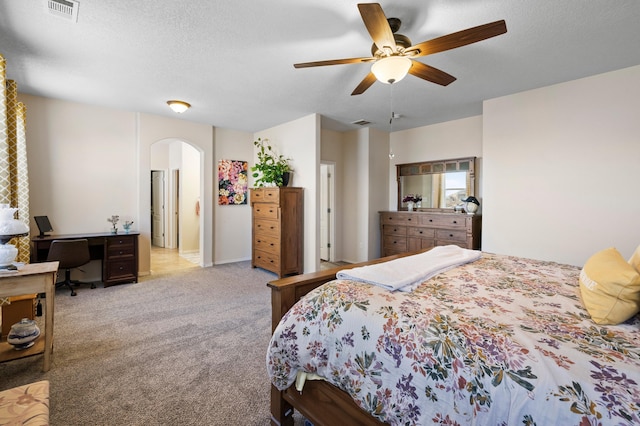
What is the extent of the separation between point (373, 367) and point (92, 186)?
16.4ft

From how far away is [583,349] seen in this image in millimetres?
980

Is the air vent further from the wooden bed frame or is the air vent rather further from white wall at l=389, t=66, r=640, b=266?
white wall at l=389, t=66, r=640, b=266

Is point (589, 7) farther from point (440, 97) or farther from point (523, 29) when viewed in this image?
point (440, 97)

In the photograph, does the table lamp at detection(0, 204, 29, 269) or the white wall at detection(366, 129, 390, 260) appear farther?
the white wall at detection(366, 129, 390, 260)

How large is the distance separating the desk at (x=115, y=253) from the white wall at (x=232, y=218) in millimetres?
1515

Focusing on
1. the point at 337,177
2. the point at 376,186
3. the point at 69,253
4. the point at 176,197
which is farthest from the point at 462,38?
the point at 176,197

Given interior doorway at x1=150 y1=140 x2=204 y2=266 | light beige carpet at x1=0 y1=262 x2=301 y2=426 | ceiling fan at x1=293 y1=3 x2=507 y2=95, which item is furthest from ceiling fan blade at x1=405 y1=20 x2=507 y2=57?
interior doorway at x1=150 y1=140 x2=204 y2=266

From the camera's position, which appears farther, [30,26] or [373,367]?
[30,26]

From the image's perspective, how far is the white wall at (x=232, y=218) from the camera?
5727mm

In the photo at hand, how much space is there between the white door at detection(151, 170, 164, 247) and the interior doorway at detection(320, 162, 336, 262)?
4404 mm

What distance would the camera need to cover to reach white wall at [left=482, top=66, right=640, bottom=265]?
120 inches

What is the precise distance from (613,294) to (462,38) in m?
1.63

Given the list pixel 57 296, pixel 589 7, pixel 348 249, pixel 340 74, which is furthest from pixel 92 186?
pixel 589 7

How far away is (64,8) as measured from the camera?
2.12 meters
